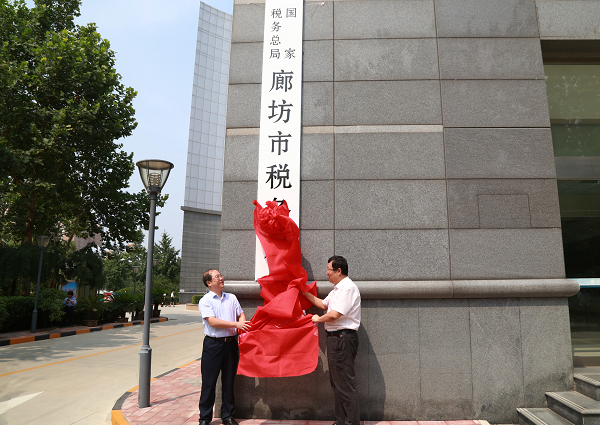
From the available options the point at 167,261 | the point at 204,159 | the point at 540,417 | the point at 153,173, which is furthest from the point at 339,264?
the point at 167,261

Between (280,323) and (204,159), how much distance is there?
42582 millimetres

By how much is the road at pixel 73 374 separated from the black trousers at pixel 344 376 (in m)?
3.13

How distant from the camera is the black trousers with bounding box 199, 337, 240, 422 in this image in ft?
15.5

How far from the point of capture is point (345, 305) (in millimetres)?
4516

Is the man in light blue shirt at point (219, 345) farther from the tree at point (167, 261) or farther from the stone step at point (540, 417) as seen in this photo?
the tree at point (167, 261)

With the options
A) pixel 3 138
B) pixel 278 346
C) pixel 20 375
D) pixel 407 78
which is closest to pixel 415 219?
pixel 407 78

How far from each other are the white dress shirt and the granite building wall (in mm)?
722

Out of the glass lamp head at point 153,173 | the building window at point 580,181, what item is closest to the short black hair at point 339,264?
the glass lamp head at point 153,173

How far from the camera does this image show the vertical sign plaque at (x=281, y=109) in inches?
226

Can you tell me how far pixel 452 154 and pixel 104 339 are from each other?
44.0ft

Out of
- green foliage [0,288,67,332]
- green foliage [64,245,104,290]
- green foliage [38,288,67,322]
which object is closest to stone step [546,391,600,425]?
green foliage [0,288,67,332]

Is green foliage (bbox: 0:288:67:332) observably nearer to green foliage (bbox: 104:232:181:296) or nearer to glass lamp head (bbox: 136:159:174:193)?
glass lamp head (bbox: 136:159:174:193)

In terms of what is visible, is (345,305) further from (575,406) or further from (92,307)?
(92,307)

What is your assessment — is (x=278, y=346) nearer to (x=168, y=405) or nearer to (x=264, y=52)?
(x=168, y=405)
